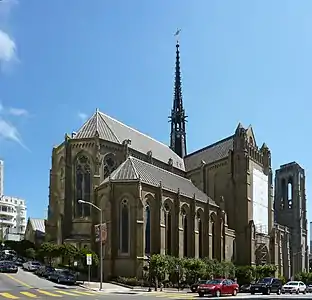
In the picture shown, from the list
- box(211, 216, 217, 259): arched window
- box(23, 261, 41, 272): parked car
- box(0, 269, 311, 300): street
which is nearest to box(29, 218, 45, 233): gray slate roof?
box(23, 261, 41, 272): parked car

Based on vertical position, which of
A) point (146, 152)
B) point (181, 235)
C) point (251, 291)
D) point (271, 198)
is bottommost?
point (251, 291)

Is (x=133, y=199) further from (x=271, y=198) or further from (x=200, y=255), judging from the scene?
(x=271, y=198)

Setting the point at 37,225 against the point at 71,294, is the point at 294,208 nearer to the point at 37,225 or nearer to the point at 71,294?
the point at 37,225

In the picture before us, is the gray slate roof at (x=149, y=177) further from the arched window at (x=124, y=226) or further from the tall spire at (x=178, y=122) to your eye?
the tall spire at (x=178, y=122)

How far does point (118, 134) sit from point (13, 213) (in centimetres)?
11139

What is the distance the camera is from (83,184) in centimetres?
7519

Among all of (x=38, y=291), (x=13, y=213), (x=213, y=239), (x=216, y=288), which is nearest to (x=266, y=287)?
(x=216, y=288)

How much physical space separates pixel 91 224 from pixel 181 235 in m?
11.0

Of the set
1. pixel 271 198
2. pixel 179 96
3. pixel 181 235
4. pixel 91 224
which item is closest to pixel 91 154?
pixel 91 224

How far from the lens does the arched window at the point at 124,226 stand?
62.3 m

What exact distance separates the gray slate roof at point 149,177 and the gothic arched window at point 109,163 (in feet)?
17.9

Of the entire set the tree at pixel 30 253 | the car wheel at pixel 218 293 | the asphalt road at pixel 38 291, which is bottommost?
the car wheel at pixel 218 293

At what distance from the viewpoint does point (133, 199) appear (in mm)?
62844

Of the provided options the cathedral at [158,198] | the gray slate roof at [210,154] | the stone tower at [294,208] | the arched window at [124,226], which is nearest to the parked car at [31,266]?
the cathedral at [158,198]
